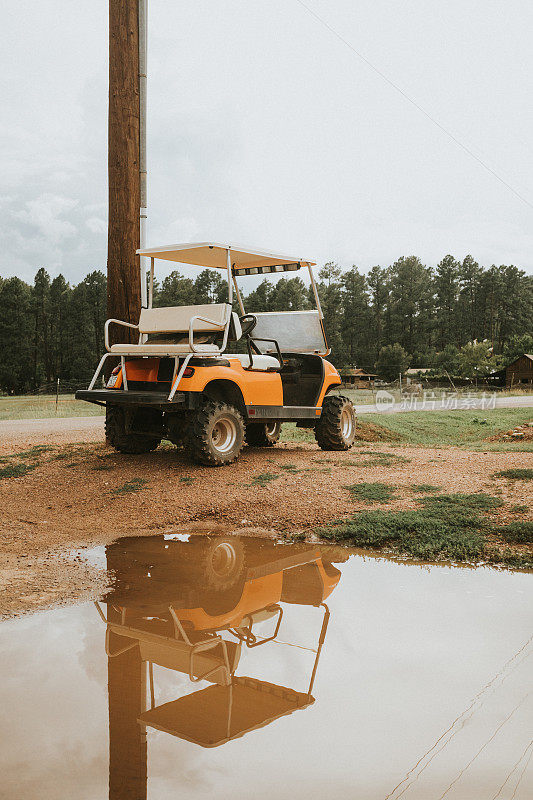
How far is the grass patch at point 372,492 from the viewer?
7342 millimetres

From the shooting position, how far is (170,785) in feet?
8.35

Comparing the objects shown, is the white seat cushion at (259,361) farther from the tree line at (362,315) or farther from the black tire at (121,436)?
the tree line at (362,315)

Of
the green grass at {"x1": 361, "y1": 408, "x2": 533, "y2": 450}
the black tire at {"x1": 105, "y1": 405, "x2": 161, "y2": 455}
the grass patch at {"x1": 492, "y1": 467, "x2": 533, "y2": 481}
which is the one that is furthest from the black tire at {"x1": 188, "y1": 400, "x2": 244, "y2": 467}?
the green grass at {"x1": 361, "y1": 408, "x2": 533, "y2": 450}

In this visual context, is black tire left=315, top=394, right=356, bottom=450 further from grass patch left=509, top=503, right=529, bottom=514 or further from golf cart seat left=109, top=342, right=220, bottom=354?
grass patch left=509, top=503, right=529, bottom=514

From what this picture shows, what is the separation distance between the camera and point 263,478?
846 cm

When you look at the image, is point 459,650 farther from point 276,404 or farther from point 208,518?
point 276,404

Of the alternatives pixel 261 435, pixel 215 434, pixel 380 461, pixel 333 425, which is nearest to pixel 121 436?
pixel 215 434

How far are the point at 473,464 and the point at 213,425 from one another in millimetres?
3483

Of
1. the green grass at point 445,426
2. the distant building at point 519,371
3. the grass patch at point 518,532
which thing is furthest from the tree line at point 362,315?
the grass patch at point 518,532

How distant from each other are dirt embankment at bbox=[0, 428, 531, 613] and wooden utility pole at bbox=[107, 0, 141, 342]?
2.34 metres

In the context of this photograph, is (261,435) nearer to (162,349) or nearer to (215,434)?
(215,434)

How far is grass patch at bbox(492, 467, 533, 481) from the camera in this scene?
808 cm

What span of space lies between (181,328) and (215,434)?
146 centimetres

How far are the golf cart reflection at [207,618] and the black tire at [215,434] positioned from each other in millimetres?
2542
